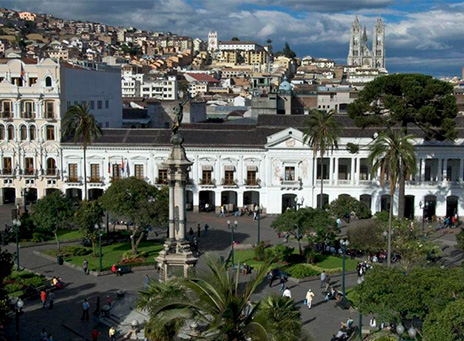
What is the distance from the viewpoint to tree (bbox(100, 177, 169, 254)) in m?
44.1

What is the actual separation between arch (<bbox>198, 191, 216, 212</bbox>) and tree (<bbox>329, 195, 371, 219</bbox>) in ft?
40.5

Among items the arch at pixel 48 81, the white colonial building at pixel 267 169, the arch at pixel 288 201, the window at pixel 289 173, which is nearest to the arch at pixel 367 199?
the white colonial building at pixel 267 169

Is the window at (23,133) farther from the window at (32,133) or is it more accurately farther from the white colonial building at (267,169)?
the white colonial building at (267,169)

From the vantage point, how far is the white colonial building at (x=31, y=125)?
6450cm

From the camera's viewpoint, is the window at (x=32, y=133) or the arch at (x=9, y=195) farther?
the arch at (x=9, y=195)

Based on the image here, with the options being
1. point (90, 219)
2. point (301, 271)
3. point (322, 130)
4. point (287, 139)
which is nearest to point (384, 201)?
point (287, 139)

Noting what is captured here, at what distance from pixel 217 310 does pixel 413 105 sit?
35.8 meters

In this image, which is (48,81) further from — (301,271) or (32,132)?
(301,271)

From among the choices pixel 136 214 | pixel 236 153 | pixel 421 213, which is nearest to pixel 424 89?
pixel 421 213

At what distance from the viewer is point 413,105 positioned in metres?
51.5

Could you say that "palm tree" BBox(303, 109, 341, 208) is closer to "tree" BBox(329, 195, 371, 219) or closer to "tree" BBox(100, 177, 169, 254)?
"tree" BBox(329, 195, 371, 219)

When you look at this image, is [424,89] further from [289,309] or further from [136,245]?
[289,309]

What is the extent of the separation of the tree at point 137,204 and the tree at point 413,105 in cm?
1779

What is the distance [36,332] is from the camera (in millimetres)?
31484
